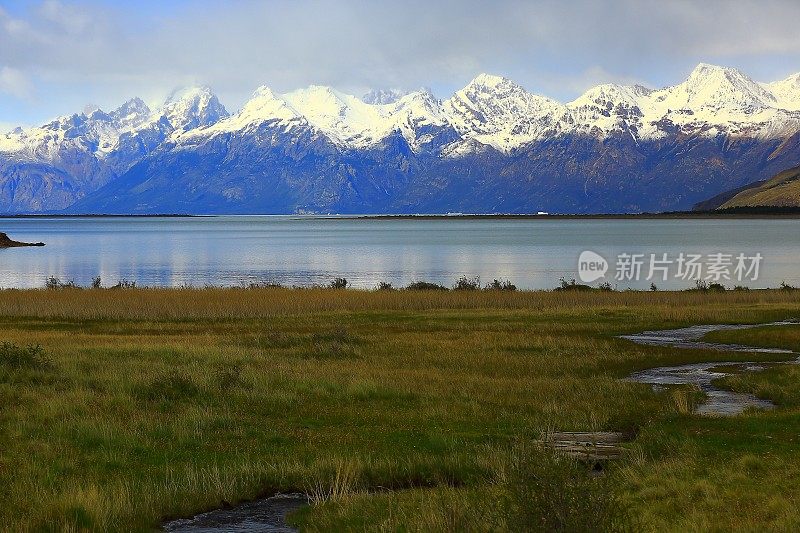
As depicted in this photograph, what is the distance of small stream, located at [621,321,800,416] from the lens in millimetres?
24078

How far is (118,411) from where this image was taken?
2264cm

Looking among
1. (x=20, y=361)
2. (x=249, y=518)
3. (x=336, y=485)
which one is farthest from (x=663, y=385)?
(x=20, y=361)

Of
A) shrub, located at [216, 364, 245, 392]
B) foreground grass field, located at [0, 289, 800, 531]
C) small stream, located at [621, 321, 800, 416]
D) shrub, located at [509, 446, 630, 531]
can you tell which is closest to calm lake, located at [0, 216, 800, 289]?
small stream, located at [621, 321, 800, 416]

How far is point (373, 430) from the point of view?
20766mm

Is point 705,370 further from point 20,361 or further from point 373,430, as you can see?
point 20,361

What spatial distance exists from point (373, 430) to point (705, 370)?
15308 millimetres

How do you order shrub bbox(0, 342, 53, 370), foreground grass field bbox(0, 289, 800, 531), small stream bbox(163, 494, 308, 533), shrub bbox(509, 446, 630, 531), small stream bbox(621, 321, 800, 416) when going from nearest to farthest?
shrub bbox(509, 446, 630, 531), foreground grass field bbox(0, 289, 800, 531), small stream bbox(163, 494, 308, 533), small stream bbox(621, 321, 800, 416), shrub bbox(0, 342, 53, 370)

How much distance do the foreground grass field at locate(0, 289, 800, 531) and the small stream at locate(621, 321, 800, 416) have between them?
0.88 m

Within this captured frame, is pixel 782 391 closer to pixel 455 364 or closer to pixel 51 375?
Result: pixel 455 364

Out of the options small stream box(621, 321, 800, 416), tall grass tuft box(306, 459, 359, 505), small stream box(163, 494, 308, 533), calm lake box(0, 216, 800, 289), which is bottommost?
small stream box(163, 494, 308, 533)

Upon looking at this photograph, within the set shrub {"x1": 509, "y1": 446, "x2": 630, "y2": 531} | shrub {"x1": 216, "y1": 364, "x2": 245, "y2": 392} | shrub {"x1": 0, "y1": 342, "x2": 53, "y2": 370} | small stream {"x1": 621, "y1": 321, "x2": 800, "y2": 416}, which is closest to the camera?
shrub {"x1": 509, "y1": 446, "x2": 630, "y2": 531}

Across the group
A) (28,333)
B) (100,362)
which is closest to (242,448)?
(100,362)

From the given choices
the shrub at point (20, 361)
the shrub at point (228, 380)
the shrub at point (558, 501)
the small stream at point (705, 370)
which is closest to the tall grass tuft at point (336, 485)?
the shrub at point (558, 501)

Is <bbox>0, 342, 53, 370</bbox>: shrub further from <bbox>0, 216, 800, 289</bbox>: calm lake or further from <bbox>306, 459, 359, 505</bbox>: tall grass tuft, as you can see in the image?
<bbox>0, 216, 800, 289</bbox>: calm lake
